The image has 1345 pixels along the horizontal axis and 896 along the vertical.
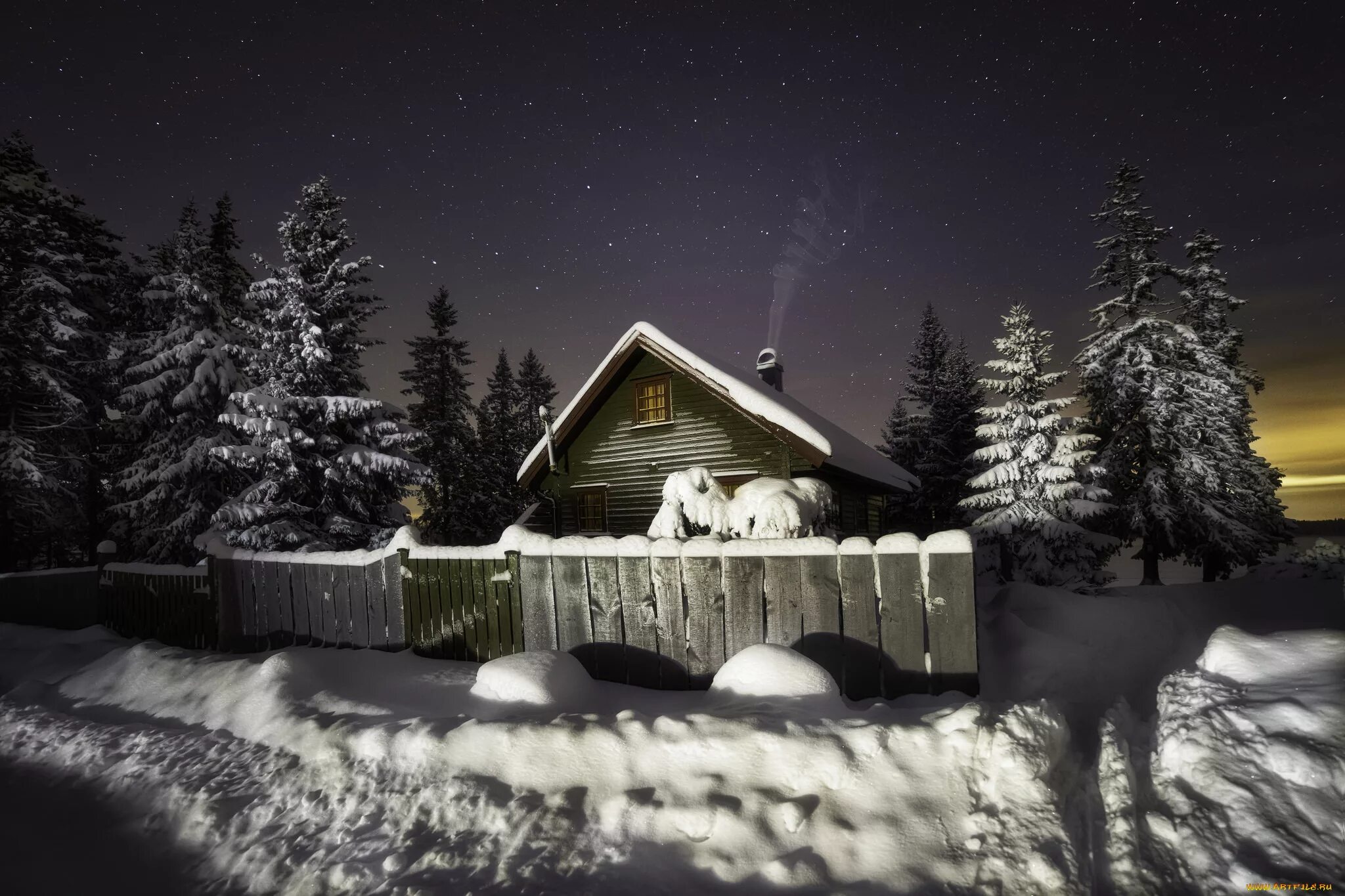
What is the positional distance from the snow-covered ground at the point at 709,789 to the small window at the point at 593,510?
10603mm

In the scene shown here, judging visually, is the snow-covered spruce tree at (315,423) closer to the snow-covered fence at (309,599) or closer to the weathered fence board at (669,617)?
the snow-covered fence at (309,599)

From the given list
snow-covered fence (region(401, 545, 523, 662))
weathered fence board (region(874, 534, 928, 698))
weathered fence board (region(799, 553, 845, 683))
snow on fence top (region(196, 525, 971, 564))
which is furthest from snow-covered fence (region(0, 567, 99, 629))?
weathered fence board (region(874, 534, 928, 698))

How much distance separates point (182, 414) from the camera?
17938 mm

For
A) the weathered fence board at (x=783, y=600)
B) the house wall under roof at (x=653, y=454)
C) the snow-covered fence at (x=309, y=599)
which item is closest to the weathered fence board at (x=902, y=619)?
the weathered fence board at (x=783, y=600)

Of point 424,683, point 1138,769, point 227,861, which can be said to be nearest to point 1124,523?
point 1138,769

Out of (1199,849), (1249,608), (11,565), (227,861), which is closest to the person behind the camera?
(1199,849)

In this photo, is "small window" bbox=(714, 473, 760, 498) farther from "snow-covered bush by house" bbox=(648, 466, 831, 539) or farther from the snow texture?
the snow texture

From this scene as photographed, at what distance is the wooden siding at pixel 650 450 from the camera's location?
43.6ft

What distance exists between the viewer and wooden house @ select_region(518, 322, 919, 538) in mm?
12695

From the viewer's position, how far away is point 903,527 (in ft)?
88.1

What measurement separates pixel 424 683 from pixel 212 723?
1763 millimetres

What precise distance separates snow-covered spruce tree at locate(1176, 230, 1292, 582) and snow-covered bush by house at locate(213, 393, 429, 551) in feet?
78.9

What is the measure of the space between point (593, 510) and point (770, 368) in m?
8.69

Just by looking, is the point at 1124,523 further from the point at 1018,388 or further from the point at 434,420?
the point at 434,420
